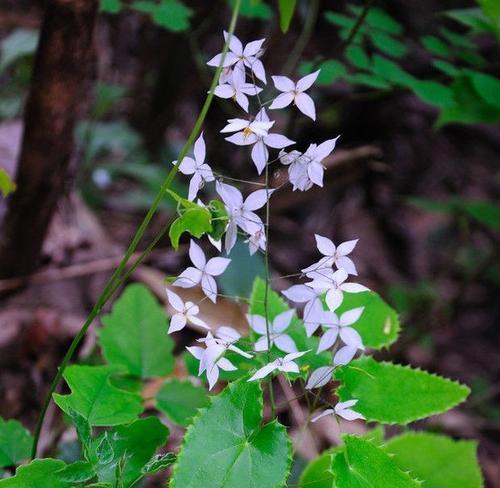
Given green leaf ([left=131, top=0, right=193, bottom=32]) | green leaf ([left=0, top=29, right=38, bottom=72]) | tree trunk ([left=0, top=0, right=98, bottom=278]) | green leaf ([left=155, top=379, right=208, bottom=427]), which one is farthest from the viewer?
green leaf ([left=0, top=29, right=38, bottom=72])

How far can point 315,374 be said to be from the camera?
3.30 ft

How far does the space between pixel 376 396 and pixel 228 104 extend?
1.95 m

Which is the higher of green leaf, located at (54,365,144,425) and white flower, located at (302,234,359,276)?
white flower, located at (302,234,359,276)

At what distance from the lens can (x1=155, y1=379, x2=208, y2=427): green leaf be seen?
4.17 feet

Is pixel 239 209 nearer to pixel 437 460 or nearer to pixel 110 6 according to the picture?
pixel 437 460

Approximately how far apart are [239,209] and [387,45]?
1.08 meters

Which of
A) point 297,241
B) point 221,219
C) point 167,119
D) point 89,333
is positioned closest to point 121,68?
point 167,119

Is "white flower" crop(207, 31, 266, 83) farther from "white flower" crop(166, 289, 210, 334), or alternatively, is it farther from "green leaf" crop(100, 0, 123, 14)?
"green leaf" crop(100, 0, 123, 14)

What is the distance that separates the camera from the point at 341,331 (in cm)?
103

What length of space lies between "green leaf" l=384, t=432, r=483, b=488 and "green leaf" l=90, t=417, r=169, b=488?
463mm

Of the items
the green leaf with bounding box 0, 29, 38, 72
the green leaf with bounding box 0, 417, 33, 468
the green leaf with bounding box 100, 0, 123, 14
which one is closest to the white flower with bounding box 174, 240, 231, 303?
the green leaf with bounding box 0, 417, 33, 468

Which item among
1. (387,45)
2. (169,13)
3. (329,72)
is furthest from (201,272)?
(169,13)

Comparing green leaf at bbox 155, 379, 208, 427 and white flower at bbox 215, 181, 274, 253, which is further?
green leaf at bbox 155, 379, 208, 427

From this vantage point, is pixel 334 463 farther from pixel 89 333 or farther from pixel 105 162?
pixel 105 162
